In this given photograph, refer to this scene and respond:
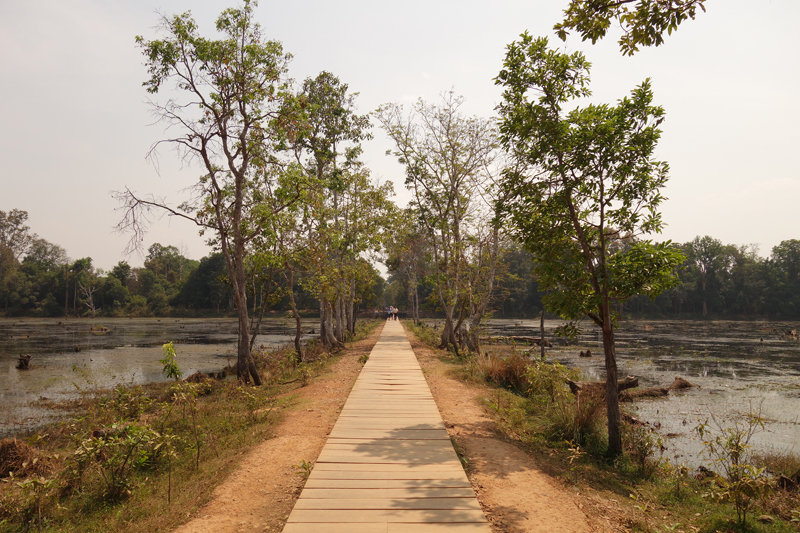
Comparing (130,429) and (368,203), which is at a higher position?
(368,203)

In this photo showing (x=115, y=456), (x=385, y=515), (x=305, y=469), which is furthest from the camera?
(x=115, y=456)

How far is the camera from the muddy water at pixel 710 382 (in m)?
9.40

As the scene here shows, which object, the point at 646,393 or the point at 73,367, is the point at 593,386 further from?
the point at 73,367

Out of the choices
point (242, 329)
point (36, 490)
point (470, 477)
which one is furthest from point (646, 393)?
point (36, 490)

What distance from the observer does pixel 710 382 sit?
49.6 ft

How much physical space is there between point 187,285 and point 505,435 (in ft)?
251

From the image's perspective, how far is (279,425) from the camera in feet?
25.1

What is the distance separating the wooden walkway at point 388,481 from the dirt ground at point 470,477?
0.32 m

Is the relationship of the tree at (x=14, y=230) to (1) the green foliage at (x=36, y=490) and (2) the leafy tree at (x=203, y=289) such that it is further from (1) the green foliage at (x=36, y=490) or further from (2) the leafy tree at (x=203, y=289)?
(1) the green foliage at (x=36, y=490)

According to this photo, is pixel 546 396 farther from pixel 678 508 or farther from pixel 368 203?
pixel 368 203

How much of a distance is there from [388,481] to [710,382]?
15.1 m

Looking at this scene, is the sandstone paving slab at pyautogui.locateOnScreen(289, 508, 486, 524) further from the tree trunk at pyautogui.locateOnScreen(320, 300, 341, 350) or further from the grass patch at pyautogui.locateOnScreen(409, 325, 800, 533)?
the tree trunk at pyautogui.locateOnScreen(320, 300, 341, 350)

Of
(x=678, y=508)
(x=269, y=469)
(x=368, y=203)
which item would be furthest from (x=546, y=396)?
(x=368, y=203)

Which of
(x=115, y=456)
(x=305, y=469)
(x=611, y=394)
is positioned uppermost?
(x=611, y=394)
